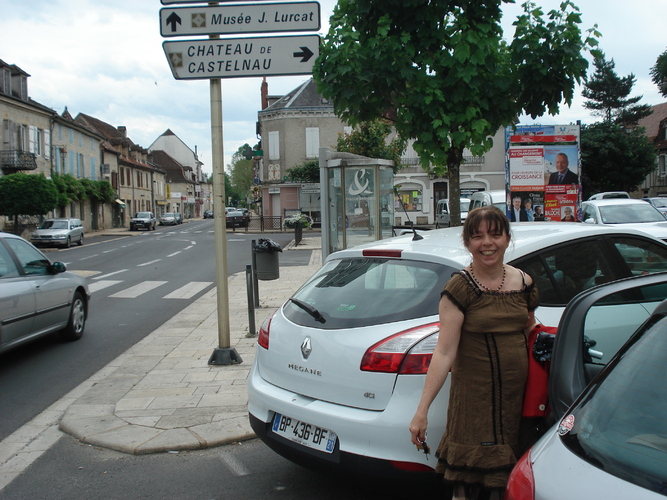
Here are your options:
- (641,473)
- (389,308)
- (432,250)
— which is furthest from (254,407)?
(641,473)

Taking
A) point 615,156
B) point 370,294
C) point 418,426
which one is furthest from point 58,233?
point 615,156

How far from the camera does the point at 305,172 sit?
47.4m

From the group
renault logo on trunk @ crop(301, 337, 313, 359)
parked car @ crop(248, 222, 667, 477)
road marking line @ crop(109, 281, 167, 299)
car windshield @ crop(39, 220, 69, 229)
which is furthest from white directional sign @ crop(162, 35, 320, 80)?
car windshield @ crop(39, 220, 69, 229)

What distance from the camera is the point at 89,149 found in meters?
51.7

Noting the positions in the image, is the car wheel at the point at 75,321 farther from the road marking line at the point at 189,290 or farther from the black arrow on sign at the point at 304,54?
the black arrow on sign at the point at 304,54

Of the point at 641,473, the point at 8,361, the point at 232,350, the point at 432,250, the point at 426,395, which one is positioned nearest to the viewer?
the point at 641,473

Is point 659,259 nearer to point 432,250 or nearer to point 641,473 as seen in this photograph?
point 432,250

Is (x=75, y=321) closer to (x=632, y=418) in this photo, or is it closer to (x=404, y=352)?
(x=404, y=352)

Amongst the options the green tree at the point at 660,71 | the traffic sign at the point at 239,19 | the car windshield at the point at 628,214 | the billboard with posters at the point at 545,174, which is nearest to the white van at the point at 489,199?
the billboard with posters at the point at 545,174

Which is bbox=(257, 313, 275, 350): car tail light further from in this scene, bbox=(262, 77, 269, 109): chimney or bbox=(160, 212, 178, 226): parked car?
bbox=(160, 212, 178, 226): parked car

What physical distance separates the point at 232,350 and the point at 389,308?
3.89m

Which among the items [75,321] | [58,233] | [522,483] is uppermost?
[58,233]

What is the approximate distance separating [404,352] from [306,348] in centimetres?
64

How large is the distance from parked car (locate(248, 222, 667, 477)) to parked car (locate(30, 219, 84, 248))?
30495 mm
